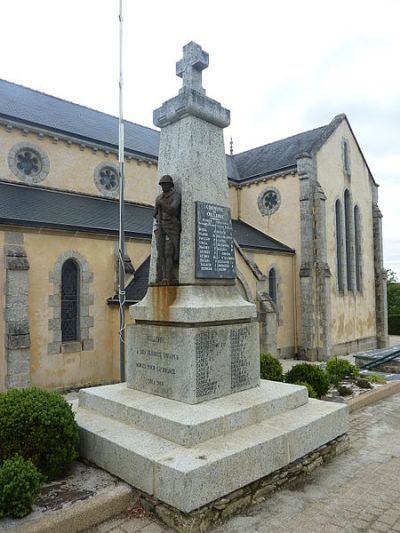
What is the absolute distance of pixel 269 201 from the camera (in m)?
20.8

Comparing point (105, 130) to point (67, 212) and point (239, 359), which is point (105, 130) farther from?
point (239, 359)

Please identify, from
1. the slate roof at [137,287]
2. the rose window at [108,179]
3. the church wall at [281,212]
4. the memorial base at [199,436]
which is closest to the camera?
the memorial base at [199,436]

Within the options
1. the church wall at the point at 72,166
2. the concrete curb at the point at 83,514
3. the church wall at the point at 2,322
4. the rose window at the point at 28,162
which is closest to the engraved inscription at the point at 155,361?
the concrete curb at the point at 83,514

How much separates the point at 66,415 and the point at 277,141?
72.3ft

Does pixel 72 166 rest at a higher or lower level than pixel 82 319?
higher

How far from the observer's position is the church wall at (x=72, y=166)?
46.1 ft

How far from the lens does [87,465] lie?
16.0ft

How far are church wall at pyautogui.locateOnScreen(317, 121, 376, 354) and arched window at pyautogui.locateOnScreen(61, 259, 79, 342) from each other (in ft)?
40.4

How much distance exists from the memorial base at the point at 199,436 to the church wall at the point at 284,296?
12.7m

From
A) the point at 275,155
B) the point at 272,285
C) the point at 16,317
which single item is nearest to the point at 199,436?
the point at 16,317

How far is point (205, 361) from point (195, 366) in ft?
0.58

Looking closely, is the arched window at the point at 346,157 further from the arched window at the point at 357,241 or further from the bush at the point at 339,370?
the bush at the point at 339,370

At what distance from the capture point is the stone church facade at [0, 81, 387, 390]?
1130 cm

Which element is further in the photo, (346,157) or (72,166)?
(346,157)
